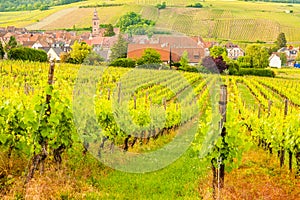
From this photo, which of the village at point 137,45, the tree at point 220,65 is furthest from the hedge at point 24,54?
the tree at point 220,65

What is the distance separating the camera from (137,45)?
33.0 meters

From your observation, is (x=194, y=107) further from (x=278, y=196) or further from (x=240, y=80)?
(x=240, y=80)

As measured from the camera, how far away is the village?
33.6 meters

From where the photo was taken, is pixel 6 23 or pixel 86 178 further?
pixel 6 23

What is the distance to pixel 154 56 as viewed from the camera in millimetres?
36094

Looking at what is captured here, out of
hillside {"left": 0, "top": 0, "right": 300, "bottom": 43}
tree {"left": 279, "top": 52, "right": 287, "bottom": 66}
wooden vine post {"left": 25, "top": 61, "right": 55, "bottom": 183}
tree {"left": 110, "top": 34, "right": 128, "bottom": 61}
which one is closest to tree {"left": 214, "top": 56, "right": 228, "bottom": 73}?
tree {"left": 110, "top": 34, "right": 128, "bottom": 61}

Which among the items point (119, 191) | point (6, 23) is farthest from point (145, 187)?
point (6, 23)

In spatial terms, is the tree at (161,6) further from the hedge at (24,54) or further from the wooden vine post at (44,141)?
the wooden vine post at (44,141)

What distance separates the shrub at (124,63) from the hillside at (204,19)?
5365 centimetres

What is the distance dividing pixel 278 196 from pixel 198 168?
8.26 feet

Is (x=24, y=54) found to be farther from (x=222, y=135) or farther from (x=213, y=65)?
(x=222, y=135)

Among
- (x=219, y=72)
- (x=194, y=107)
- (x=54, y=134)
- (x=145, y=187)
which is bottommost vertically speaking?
(x=219, y=72)

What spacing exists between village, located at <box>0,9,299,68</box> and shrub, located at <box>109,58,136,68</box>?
1830 mm

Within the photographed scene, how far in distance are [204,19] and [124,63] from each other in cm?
7250
